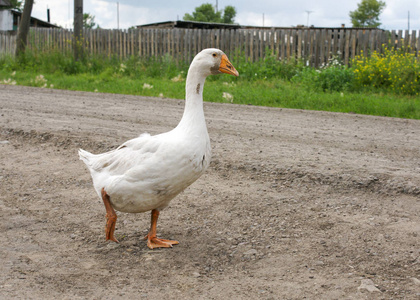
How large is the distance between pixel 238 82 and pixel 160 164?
11.7 m

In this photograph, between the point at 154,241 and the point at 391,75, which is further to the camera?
the point at 391,75

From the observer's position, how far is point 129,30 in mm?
20859

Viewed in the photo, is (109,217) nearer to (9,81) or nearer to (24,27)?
(9,81)

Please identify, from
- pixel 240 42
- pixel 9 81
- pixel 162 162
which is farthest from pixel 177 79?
pixel 162 162

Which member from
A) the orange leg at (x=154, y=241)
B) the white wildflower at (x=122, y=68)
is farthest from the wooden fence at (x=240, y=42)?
the orange leg at (x=154, y=241)

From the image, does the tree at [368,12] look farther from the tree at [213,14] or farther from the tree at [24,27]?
the tree at [24,27]

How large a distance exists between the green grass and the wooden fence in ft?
3.69

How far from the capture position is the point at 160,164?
3609mm

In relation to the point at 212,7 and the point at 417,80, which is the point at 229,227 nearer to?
the point at 417,80

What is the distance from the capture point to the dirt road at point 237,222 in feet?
11.1

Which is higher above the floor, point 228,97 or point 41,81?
point 41,81

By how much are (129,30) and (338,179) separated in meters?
17.1

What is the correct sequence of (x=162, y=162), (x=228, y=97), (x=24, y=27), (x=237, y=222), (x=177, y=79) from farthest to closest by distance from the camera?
(x=24, y=27), (x=177, y=79), (x=228, y=97), (x=237, y=222), (x=162, y=162)

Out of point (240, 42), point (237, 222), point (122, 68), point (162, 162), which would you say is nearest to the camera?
point (162, 162)
